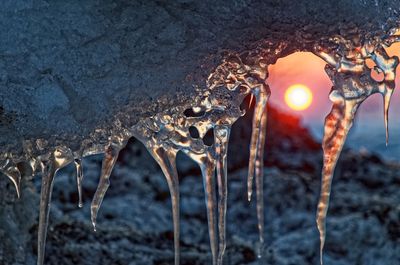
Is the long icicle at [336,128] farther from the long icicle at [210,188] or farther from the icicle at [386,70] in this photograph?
the long icicle at [210,188]

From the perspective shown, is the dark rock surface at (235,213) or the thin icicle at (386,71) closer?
the thin icicle at (386,71)

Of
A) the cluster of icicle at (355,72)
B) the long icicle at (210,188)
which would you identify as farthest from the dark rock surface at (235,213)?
the cluster of icicle at (355,72)

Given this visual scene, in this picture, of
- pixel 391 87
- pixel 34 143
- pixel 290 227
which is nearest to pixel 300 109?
pixel 290 227

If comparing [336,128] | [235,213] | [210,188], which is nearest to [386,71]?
[336,128]

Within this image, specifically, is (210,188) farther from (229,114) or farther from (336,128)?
(336,128)

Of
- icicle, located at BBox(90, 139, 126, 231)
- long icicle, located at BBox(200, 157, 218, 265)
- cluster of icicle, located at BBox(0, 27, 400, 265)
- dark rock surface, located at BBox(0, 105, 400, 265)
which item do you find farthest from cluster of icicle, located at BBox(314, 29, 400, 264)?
dark rock surface, located at BBox(0, 105, 400, 265)

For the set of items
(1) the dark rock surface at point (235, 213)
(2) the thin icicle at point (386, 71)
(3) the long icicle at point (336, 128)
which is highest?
(2) the thin icicle at point (386, 71)

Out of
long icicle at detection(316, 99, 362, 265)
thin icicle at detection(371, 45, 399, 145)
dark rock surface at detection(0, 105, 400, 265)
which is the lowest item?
dark rock surface at detection(0, 105, 400, 265)

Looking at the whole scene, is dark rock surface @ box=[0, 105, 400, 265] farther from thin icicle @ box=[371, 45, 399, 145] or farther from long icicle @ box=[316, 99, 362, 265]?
thin icicle @ box=[371, 45, 399, 145]

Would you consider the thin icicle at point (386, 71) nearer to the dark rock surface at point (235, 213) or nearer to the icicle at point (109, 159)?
the icicle at point (109, 159)

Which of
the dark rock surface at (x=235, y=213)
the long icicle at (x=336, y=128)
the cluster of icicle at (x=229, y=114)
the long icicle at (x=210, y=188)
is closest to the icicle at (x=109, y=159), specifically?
the cluster of icicle at (x=229, y=114)

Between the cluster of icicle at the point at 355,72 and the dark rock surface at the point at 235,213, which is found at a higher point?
the cluster of icicle at the point at 355,72
